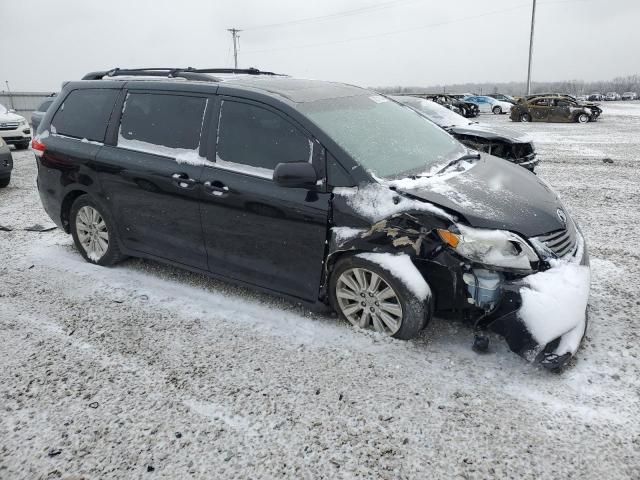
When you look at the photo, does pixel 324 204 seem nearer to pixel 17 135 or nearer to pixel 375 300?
pixel 375 300

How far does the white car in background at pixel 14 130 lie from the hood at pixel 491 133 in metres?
11.4

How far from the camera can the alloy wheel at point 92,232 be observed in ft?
15.3

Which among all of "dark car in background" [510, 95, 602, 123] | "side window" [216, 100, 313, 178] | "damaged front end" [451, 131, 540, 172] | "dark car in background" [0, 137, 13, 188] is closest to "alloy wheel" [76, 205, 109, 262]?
"side window" [216, 100, 313, 178]

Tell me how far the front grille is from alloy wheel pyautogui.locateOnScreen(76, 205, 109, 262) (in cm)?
375

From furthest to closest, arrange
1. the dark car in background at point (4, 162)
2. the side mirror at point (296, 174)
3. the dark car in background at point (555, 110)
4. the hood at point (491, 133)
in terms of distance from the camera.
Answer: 1. the dark car in background at point (555, 110)
2. the hood at point (491, 133)
3. the dark car in background at point (4, 162)
4. the side mirror at point (296, 174)

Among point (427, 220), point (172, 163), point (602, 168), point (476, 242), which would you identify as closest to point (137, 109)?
point (172, 163)

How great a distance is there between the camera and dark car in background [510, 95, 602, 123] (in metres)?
23.4

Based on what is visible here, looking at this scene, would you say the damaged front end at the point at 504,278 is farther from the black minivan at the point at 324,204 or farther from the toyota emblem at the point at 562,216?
the toyota emblem at the point at 562,216

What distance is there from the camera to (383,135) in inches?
150

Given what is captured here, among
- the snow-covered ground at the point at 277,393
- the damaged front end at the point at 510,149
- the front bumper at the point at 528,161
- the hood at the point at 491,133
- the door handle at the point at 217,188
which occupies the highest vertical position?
the door handle at the point at 217,188

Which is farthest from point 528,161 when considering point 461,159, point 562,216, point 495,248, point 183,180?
point 183,180

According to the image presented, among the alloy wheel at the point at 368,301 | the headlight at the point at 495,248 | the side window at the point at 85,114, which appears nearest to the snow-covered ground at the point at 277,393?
the alloy wheel at the point at 368,301

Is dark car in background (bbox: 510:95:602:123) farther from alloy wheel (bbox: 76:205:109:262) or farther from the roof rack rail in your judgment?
alloy wheel (bbox: 76:205:109:262)

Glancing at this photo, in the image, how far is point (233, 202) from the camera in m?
3.68
